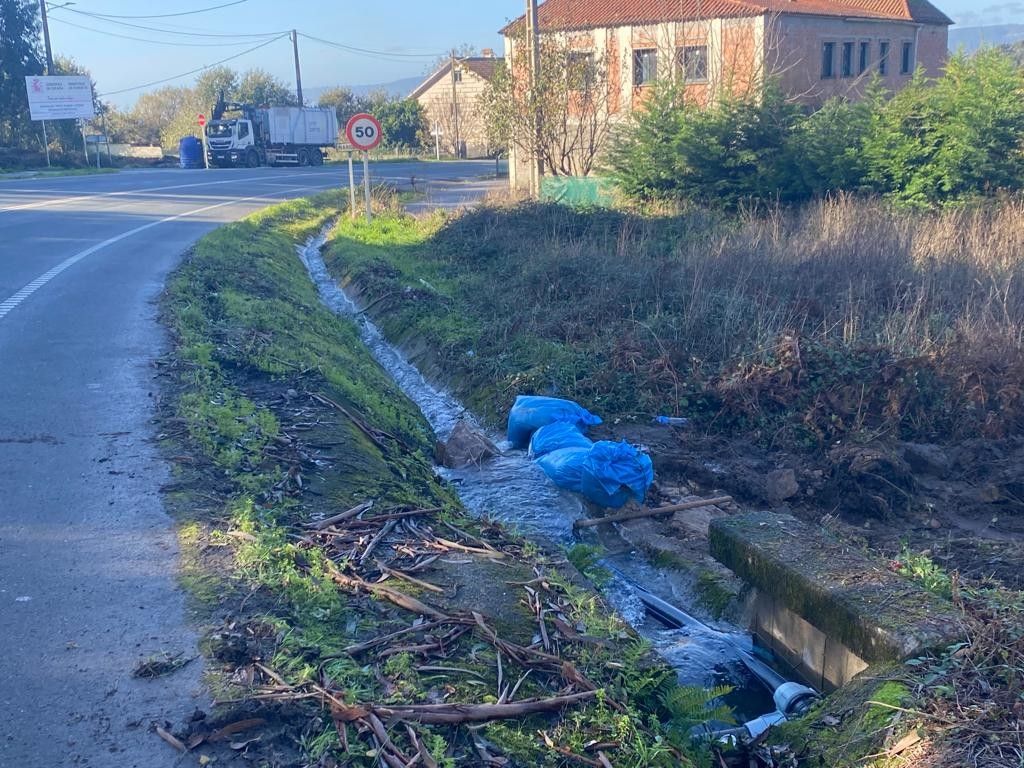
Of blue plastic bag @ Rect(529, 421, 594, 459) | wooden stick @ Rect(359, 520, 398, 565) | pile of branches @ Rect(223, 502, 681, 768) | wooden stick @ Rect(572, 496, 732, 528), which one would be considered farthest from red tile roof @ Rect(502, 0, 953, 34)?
pile of branches @ Rect(223, 502, 681, 768)

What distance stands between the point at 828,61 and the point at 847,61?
1.52 metres

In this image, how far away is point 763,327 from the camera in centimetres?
1021

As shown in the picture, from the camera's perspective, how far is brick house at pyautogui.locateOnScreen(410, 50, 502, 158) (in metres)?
58.8

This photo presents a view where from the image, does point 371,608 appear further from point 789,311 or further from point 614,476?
point 789,311

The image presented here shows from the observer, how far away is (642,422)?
9453mm

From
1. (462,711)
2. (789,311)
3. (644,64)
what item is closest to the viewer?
(462,711)

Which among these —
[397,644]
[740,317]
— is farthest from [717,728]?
[740,317]

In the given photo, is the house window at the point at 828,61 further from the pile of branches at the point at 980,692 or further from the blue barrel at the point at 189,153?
the pile of branches at the point at 980,692

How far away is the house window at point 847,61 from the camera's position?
38094mm

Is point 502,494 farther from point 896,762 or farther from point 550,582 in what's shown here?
point 896,762

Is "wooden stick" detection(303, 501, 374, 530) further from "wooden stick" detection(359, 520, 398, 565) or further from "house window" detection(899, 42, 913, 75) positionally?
"house window" detection(899, 42, 913, 75)

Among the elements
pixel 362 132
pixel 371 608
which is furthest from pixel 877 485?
pixel 362 132

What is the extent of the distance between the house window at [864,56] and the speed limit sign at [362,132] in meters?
27.0

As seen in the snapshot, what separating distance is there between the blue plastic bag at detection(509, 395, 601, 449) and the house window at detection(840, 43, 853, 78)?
3432cm
